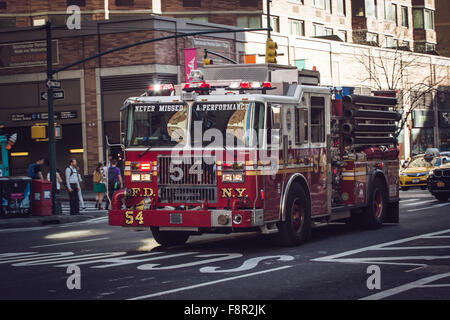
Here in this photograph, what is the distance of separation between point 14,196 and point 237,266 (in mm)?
13458

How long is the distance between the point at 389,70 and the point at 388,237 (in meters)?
43.3

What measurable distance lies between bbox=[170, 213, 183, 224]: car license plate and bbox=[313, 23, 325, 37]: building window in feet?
154

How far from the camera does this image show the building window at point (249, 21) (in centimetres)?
5312

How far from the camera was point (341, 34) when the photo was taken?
6194 centimetres

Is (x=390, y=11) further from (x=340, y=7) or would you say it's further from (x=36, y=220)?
(x=36, y=220)

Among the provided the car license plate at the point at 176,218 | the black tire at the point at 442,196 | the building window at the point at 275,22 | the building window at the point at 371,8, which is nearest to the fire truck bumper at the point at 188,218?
the car license plate at the point at 176,218

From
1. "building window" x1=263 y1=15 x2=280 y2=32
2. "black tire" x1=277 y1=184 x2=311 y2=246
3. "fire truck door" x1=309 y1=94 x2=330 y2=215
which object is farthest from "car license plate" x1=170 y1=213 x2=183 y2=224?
"building window" x1=263 y1=15 x2=280 y2=32

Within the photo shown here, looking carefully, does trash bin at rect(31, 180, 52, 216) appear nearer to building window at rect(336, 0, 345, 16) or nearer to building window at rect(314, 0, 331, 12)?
building window at rect(314, 0, 331, 12)

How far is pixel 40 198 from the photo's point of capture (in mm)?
23766

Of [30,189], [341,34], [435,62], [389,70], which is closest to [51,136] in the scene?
[30,189]

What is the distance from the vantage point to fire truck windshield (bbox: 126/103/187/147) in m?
13.1

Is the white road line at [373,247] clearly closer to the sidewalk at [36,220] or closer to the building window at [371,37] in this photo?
the sidewalk at [36,220]

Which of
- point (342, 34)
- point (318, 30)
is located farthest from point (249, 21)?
point (342, 34)

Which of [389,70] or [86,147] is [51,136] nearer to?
[86,147]
